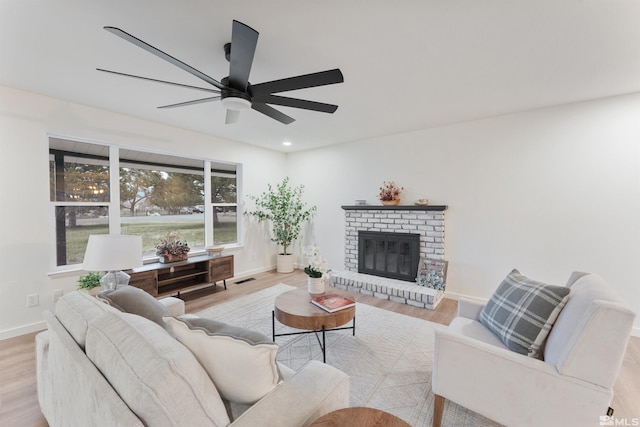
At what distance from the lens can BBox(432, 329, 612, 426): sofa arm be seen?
123 cm

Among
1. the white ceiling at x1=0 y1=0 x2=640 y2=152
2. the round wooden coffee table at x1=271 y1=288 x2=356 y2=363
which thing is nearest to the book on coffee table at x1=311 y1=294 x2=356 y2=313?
the round wooden coffee table at x1=271 y1=288 x2=356 y2=363

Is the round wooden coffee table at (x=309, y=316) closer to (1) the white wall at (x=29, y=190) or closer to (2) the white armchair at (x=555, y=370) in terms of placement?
(2) the white armchair at (x=555, y=370)

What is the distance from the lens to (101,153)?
11.0 ft

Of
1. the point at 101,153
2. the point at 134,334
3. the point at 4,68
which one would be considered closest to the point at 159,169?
the point at 101,153

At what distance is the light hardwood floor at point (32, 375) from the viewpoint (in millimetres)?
1718

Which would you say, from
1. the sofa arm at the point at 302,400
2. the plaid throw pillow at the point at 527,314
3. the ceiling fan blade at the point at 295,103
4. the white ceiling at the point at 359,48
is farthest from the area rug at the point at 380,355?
the white ceiling at the point at 359,48

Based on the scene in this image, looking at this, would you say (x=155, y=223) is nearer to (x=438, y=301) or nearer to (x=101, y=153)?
(x=101, y=153)

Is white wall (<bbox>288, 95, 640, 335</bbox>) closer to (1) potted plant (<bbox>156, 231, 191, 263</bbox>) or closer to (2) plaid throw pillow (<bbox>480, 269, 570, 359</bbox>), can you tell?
(2) plaid throw pillow (<bbox>480, 269, 570, 359</bbox>)

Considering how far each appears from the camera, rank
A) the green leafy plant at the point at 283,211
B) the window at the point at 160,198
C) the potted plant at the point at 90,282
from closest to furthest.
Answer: the potted plant at the point at 90,282 → the window at the point at 160,198 → the green leafy plant at the point at 283,211

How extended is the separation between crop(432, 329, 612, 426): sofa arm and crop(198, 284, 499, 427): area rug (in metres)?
0.35

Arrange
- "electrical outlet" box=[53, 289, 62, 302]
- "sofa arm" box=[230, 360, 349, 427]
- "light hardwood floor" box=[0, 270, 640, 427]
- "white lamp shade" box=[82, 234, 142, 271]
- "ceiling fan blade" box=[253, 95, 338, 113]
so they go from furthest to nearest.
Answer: "electrical outlet" box=[53, 289, 62, 302], "ceiling fan blade" box=[253, 95, 338, 113], "white lamp shade" box=[82, 234, 142, 271], "light hardwood floor" box=[0, 270, 640, 427], "sofa arm" box=[230, 360, 349, 427]

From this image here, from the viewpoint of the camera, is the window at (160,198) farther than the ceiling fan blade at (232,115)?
Yes

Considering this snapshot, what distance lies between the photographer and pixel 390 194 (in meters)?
4.26

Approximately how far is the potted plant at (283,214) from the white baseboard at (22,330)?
3033 mm
